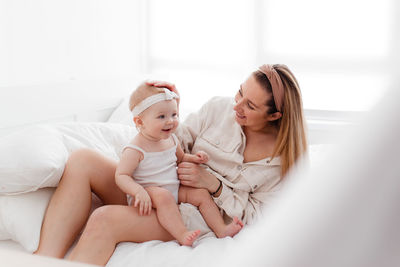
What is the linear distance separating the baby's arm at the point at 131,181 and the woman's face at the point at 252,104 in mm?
321

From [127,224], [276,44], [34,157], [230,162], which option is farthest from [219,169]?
[276,44]

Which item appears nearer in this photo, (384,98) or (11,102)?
(384,98)

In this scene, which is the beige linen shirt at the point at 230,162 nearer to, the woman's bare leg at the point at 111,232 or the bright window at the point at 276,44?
the woman's bare leg at the point at 111,232

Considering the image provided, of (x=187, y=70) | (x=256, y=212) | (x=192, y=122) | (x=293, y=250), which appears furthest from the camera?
(x=187, y=70)

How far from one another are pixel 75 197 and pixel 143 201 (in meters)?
0.18

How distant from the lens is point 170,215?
1.21m

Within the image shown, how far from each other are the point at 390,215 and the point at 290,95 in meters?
1.20

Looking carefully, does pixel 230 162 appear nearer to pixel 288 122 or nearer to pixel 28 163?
pixel 288 122

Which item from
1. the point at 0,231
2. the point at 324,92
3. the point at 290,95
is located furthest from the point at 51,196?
the point at 324,92

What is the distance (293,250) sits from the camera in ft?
0.52

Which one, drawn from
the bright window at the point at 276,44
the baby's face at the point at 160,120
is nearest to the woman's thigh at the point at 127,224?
the baby's face at the point at 160,120

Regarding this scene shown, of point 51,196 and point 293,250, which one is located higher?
point 293,250

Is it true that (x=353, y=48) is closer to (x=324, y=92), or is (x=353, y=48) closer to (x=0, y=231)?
(x=324, y=92)

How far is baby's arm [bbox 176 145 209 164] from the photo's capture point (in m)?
1.37
